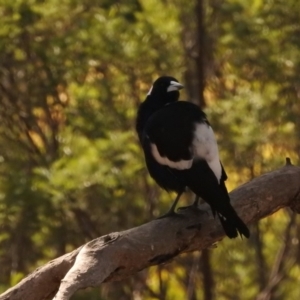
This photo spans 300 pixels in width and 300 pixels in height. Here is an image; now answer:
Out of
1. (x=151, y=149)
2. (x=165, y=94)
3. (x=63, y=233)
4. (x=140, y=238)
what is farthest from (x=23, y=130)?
(x=140, y=238)

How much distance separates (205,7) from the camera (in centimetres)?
791

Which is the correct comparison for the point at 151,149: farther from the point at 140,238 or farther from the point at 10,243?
the point at 10,243

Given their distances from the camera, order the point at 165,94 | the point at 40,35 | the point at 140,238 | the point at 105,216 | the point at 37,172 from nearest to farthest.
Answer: the point at 140,238
the point at 165,94
the point at 37,172
the point at 40,35
the point at 105,216

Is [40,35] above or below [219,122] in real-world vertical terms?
above

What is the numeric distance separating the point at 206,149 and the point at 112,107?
2.96 m

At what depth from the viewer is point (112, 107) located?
25.2 feet

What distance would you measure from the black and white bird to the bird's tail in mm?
112

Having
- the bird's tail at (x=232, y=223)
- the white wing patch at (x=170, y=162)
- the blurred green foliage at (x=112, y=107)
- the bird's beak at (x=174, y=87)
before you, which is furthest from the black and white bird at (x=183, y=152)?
the blurred green foliage at (x=112, y=107)

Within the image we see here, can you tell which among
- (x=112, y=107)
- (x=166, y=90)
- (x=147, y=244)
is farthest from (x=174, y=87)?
(x=112, y=107)

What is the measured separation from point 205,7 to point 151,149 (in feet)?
10.2

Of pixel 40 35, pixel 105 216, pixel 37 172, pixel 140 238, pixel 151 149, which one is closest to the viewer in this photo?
pixel 140 238

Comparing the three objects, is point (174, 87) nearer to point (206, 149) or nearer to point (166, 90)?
point (166, 90)

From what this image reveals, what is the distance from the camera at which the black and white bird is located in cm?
468

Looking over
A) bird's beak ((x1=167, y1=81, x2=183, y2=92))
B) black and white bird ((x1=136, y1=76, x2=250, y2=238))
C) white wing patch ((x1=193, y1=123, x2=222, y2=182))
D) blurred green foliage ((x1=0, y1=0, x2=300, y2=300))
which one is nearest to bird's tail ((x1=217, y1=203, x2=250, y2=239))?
black and white bird ((x1=136, y1=76, x2=250, y2=238))
